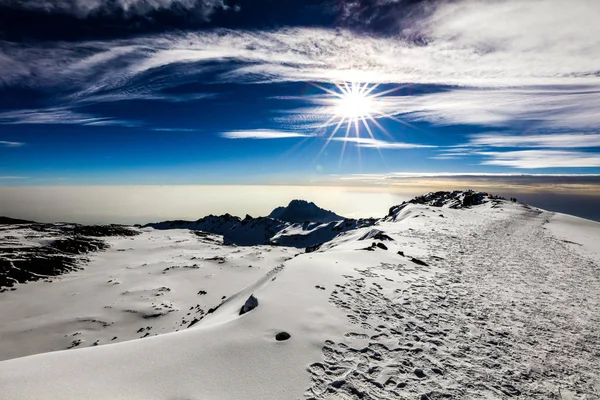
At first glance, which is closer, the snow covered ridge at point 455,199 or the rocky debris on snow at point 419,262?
the rocky debris on snow at point 419,262

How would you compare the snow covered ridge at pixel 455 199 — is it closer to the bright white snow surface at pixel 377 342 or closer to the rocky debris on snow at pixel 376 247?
the rocky debris on snow at pixel 376 247

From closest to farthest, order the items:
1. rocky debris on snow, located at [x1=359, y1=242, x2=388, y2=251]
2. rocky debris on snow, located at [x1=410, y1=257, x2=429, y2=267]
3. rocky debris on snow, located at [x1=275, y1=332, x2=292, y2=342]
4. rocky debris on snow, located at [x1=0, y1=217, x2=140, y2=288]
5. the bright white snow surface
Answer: the bright white snow surface
rocky debris on snow, located at [x1=275, y1=332, x2=292, y2=342]
rocky debris on snow, located at [x1=410, y1=257, x2=429, y2=267]
rocky debris on snow, located at [x1=359, y1=242, x2=388, y2=251]
rocky debris on snow, located at [x1=0, y1=217, x2=140, y2=288]

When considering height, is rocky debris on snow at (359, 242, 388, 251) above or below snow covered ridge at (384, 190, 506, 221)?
below

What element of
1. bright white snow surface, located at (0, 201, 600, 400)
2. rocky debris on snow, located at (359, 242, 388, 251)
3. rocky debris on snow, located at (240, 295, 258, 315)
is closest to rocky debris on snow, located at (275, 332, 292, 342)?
bright white snow surface, located at (0, 201, 600, 400)

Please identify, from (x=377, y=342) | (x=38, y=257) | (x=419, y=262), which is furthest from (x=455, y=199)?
(x=38, y=257)

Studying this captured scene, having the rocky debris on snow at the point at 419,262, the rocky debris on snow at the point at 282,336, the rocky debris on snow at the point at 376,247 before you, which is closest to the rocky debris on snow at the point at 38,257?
the rocky debris on snow at the point at 376,247

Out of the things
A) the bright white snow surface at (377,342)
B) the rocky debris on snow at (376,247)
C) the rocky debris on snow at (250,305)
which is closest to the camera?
the bright white snow surface at (377,342)

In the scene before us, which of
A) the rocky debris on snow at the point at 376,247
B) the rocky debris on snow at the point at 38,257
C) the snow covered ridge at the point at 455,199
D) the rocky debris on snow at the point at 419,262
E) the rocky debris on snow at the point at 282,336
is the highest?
the snow covered ridge at the point at 455,199

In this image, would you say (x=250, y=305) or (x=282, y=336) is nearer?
(x=282, y=336)

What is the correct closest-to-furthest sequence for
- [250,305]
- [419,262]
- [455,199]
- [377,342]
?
[377,342] → [250,305] → [419,262] → [455,199]

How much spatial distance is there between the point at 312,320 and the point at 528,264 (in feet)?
61.3

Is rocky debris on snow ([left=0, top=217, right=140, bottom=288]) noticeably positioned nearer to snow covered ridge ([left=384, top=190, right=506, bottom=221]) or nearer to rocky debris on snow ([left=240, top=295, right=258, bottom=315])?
rocky debris on snow ([left=240, top=295, right=258, bottom=315])

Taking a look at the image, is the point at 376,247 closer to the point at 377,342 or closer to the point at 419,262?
the point at 419,262

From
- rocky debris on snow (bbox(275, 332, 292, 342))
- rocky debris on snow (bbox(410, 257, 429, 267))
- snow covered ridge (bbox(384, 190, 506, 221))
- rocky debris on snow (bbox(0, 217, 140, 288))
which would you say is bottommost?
rocky debris on snow (bbox(0, 217, 140, 288))
